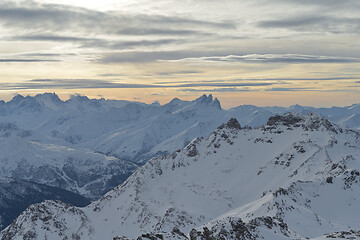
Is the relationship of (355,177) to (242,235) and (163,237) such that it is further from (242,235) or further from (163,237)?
(163,237)

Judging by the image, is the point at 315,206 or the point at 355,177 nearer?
the point at 315,206

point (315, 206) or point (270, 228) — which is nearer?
point (270, 228)

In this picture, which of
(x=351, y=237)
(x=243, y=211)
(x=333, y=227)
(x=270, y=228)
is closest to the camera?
(x=351, y=237)

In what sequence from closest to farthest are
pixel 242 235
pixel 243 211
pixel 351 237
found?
pixel 351 237, pixel 242 235, pixel 243 211

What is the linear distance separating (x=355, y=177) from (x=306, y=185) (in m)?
23.0

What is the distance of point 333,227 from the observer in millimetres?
144875

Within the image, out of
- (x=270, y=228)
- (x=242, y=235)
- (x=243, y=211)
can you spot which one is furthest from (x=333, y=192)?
(x=242, y=235)

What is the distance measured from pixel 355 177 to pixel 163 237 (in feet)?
469

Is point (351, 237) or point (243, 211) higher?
point (351, 237)

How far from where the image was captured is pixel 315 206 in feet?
600

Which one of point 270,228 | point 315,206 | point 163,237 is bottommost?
point 315,206

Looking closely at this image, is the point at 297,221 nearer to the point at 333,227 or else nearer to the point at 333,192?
the point at 333,227

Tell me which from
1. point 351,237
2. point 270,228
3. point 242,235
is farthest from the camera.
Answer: point 270,228

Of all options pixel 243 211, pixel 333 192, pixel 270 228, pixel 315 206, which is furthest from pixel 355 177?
pixel 270 228
